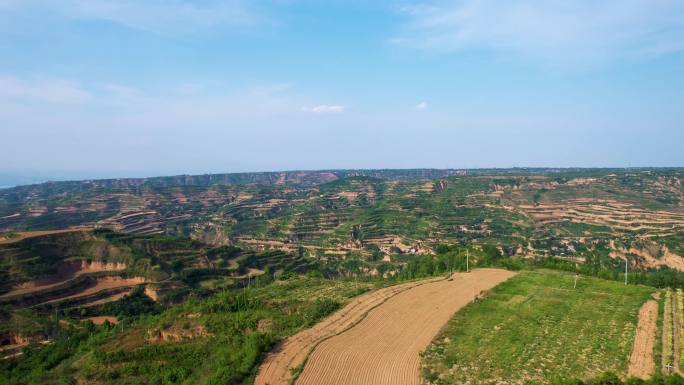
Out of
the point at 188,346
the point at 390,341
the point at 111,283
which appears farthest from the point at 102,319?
the point at 390,341

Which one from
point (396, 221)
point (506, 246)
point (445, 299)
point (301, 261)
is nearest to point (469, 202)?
point (396, 221)

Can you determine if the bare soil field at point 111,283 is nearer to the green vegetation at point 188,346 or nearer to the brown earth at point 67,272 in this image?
the brown earth at point 67,272

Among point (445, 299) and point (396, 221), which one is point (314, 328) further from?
point (396, 221)

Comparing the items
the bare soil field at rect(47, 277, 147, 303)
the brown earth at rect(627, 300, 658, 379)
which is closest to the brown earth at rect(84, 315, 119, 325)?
the bare soil field at rect(47, 277, 147, 303)

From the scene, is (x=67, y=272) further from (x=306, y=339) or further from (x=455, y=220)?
(x=455, y=220)

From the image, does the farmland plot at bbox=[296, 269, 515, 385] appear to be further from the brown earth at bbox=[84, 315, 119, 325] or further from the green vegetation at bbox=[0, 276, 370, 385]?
the brown earth at bbox=[84, 315, 119, 325]

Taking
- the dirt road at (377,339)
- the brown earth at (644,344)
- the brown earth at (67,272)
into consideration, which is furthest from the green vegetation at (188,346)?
the brown earth at (67,272)

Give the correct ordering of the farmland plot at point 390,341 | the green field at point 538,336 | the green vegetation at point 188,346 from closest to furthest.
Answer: the farmland plot at point 390,341 → the green field at point 538,336 → the green vegetation at point 188,346
